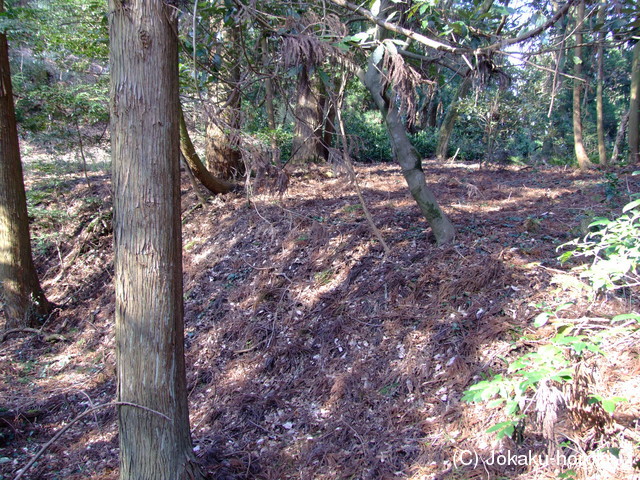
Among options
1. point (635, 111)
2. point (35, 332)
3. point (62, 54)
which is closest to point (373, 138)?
point (635, 111)

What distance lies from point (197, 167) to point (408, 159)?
15.2 ft

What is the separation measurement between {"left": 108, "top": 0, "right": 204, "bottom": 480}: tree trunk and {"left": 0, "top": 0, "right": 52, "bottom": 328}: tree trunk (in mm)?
5062

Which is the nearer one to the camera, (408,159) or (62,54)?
(408,159)

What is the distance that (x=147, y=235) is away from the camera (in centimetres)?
271

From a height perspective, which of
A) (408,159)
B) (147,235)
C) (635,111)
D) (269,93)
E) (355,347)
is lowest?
(355,347)

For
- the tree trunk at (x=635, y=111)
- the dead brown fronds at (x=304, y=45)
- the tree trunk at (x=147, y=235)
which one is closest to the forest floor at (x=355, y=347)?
the tree trunk at (x=147, y=235)

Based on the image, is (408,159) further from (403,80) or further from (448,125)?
(448,125)

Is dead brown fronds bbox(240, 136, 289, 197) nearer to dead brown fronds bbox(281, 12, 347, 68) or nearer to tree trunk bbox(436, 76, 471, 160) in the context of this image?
dead brown fronds bbox(281, 12, 347, 68)

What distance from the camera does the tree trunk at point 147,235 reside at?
2619 mm

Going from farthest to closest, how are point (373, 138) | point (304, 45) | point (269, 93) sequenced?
point (373, 138) < point (269, 93) < point (304, 45)

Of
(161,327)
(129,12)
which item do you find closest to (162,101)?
(129,12)

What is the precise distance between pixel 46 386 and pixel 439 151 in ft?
38.0

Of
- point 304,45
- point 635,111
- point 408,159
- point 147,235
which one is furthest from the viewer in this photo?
point 635,111

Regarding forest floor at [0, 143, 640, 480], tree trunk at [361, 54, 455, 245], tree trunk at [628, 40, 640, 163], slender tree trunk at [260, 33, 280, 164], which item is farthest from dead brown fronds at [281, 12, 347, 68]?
tree trunk at [628, 40, 640, 163]
